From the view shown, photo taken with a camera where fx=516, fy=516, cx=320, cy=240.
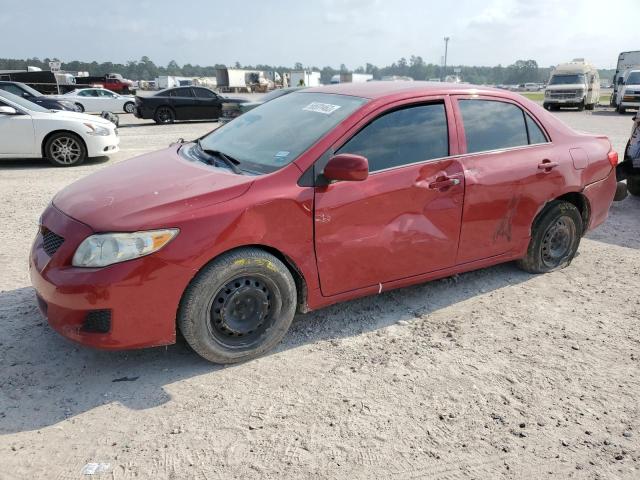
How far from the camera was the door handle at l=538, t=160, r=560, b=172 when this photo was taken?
4.24 m

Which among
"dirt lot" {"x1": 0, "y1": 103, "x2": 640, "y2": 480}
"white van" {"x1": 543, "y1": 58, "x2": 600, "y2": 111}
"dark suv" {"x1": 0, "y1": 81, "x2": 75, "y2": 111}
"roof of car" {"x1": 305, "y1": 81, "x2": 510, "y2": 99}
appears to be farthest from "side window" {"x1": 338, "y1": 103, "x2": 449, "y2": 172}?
"white van" {"x1": 543, "y1": 58, "x2": 600, "y2": 111}

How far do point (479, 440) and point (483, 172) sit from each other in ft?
6.73

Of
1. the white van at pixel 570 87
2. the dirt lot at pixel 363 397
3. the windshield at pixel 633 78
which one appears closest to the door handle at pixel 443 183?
the dirt lot at pixel 363 397

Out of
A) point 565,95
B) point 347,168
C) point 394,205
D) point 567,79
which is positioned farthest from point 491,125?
point 567,79

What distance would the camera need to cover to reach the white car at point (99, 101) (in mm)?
24977

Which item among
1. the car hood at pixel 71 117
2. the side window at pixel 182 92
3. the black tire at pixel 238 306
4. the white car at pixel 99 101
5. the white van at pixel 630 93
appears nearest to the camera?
the black tire at pixel 238 306

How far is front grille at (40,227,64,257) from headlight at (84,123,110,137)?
23.7 ft

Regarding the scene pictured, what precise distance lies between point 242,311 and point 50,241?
1.22 m

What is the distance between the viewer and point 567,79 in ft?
87.9

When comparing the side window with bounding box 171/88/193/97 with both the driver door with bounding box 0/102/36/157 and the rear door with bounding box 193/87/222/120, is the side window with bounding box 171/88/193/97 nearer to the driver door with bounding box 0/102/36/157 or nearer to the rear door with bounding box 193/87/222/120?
the rear door with bounding box 193/87/222/120

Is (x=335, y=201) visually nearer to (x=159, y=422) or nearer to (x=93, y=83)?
(x=159, y=422)

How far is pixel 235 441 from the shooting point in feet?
8.39

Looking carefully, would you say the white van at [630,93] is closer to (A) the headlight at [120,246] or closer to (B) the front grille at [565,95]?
(B) the front grille at [565,95]

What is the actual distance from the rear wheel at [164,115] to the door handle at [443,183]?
57.5 feet
